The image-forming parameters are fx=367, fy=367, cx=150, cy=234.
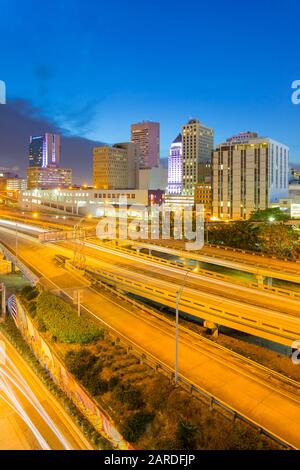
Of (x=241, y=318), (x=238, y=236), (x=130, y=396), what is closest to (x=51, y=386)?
(x=130, y=396)

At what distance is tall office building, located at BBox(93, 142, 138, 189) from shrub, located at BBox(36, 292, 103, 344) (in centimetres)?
14983

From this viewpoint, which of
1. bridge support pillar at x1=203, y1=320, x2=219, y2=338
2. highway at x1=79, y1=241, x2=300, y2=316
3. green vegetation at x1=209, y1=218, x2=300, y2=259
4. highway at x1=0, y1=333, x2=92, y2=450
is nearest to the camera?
highway at x1=0, y1=333, x2=92, y2=450

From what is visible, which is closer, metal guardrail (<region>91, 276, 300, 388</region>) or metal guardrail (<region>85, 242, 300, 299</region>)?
metal guardrail (<region>91, 276, 300, 388</region>)

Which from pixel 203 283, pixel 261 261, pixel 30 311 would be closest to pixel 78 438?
pixel 30 311

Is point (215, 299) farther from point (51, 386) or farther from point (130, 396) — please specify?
point (51, 386)

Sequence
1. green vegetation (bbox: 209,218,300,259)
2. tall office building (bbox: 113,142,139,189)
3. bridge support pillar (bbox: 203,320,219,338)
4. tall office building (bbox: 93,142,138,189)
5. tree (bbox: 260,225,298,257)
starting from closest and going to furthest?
bridge support pillar (bbox: 203,320,219,338) → tree (bbox: 260,225,298,257) → green vegetation (bbox: 209,218,300,259) → tall office building (bbox: 93,142,138,189) → tall office building (bbox: 113,142,139,189)

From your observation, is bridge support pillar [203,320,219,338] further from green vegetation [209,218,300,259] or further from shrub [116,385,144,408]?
green vegetation [209,218,300,259]

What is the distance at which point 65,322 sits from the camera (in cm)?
2514

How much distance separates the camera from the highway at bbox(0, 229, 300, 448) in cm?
1590

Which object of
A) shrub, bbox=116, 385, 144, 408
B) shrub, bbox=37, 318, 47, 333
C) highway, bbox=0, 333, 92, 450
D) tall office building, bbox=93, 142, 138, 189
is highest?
tall office building, bbox=93, 142, 138, 189

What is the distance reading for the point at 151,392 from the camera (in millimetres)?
17438

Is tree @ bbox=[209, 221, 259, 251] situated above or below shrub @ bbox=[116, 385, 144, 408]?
above

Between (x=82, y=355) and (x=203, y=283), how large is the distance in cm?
1471

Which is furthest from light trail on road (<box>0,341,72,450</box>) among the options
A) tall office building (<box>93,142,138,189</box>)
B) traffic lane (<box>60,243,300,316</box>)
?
tall office building (<box>93,142,138,189</box>)
